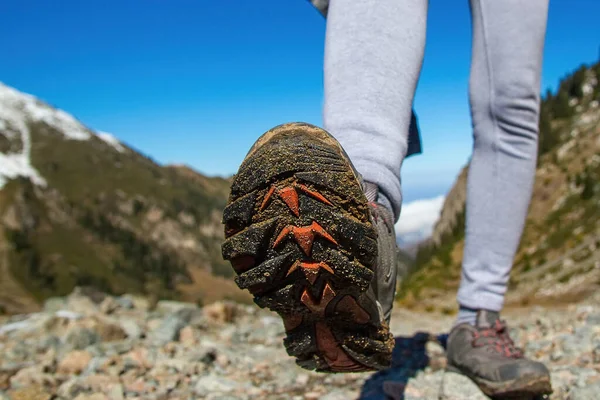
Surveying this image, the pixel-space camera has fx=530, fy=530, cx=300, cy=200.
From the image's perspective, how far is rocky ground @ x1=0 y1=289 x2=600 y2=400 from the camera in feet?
8.72

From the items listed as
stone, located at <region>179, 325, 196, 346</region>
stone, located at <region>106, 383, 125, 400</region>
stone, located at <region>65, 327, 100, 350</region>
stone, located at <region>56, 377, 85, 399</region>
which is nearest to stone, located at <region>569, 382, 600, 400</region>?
stone, located at <region>106, 383, 125, 400</region>

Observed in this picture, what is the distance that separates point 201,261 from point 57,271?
48.6 metres

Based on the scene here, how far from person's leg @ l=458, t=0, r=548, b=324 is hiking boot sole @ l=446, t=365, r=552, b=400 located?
391 mm

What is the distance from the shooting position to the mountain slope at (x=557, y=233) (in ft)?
61.7

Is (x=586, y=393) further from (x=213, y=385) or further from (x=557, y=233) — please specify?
(x=557, y=233)

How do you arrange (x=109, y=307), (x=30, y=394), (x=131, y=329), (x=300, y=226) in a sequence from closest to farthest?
1. (x=300, y=226)
2. (x=30, y=394)
3. (x=131, y=329)
4. (x=109, y=307)

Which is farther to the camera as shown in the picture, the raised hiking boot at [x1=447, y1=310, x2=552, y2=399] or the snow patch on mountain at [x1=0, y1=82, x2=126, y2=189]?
the snow patch on mountain at [x1=0, y1=82, x2=126, y2=189]

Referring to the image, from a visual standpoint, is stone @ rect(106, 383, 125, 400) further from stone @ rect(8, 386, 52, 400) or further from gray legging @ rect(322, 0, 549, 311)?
gray legging @ rect(322, 0, 549, 311)

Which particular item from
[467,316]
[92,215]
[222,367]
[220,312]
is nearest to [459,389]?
[467,316]

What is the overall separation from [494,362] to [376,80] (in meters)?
1.41

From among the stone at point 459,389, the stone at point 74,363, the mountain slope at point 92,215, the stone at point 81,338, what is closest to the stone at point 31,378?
the stone at point 74,363

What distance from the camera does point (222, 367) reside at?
3516 millimetres

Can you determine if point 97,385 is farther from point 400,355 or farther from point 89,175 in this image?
point 89,175

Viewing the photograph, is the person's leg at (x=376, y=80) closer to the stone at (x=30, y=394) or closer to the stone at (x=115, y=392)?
the stone at (x=115, y=392)
